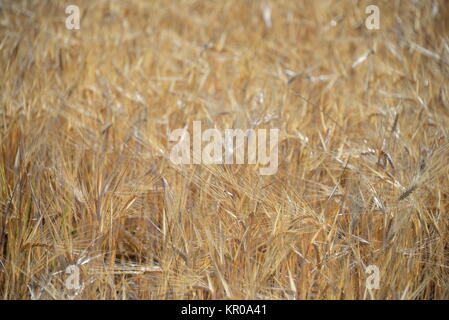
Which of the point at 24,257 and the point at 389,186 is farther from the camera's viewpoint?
the point at 389,186

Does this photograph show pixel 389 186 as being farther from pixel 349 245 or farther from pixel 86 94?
pixel 86 94

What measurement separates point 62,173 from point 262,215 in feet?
1.56

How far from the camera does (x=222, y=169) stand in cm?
123

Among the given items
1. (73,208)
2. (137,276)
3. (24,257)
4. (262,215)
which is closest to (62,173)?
(73,208)

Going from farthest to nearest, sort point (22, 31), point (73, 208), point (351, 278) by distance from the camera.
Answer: point (22, 31) → point (73, 208) → point (351, 278)

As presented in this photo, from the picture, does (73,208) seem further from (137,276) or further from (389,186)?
(389,186)

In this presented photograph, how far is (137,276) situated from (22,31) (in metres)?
1.31

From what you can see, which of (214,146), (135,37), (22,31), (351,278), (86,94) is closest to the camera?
(351,278)

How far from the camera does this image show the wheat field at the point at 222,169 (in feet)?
3.72

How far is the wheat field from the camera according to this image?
1.13 metres

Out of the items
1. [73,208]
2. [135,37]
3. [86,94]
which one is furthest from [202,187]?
[135,37]

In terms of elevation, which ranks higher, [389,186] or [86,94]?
[86,94]
